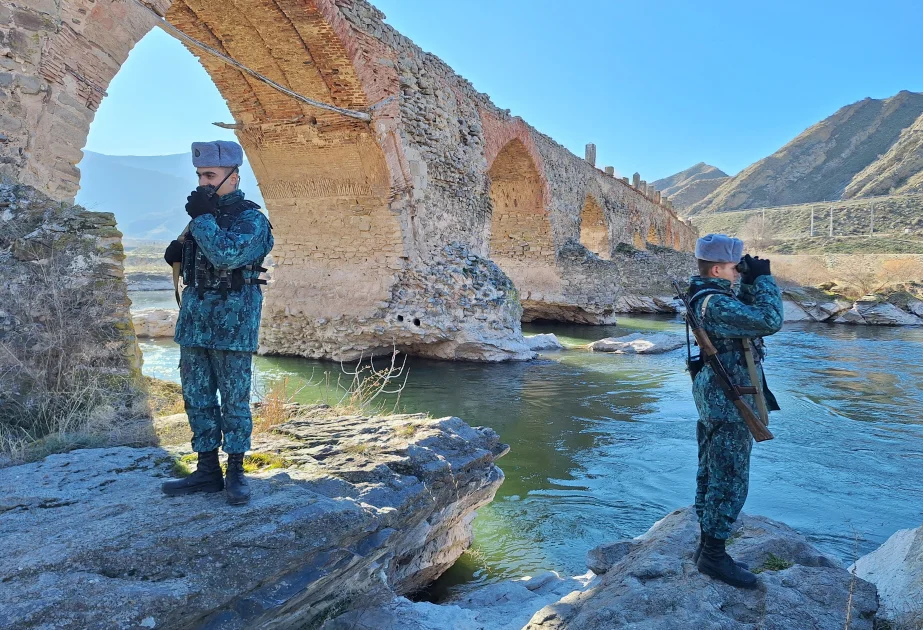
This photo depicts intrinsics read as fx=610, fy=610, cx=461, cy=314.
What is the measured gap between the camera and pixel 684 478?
16.6 ft

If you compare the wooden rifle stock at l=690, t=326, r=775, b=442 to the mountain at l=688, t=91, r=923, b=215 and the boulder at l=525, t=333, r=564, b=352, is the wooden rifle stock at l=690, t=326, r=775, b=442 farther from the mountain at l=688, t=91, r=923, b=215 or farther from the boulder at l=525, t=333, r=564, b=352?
the mountain at l=688, t=91, r=923, b=215

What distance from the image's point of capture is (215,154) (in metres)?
2.54

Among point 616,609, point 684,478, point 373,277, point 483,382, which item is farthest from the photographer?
point 373,277

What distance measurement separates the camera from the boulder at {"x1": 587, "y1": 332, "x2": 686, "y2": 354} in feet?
38.0

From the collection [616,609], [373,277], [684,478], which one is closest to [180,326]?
[616,609]

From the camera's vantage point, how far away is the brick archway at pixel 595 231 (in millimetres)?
21609

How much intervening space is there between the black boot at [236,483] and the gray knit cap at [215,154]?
120 cm

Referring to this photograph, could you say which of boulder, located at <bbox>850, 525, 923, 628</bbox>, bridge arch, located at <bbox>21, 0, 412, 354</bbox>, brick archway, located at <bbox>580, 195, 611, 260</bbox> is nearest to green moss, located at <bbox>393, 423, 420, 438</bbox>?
boulder, located at <bbox>850, 525, 923, 628</bbox>

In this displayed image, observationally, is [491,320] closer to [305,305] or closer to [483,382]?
[483,382]

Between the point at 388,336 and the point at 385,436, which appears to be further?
the point at 388,336

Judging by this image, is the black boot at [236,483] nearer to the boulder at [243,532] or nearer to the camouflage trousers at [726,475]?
the boulder at [243,532]

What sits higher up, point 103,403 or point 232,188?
point 232,188

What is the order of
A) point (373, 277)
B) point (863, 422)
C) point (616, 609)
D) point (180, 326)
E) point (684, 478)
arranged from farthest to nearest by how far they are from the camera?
point (373, 277), point (863, 422), point (684, 478), point (180, 326), point (616, 609)

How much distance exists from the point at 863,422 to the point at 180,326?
7.02 m
